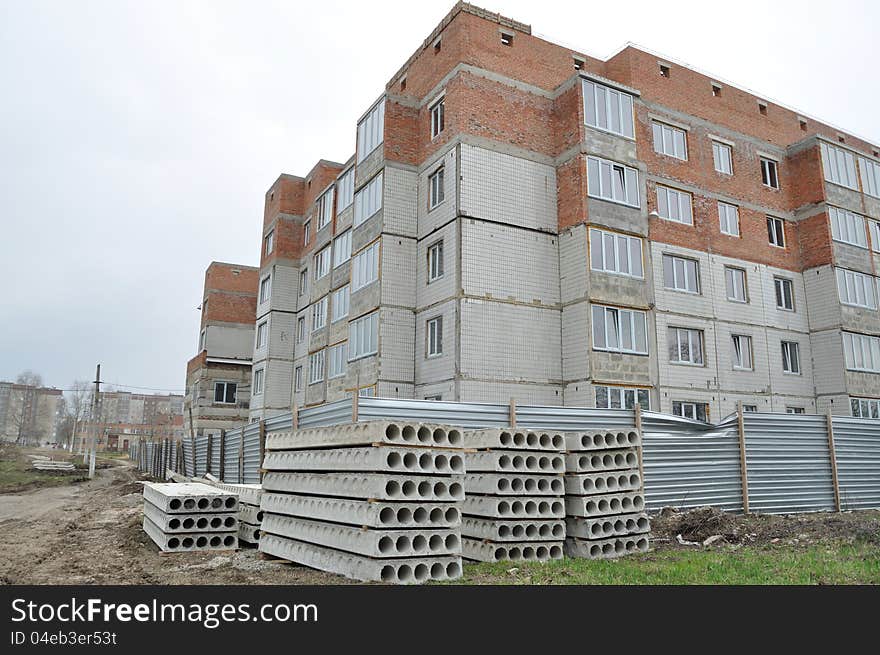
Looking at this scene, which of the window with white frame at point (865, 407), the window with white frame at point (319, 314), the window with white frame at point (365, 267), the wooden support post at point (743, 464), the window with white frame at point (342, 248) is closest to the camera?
the wooden support post at point (743, 464)

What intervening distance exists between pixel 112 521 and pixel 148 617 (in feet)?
39.1

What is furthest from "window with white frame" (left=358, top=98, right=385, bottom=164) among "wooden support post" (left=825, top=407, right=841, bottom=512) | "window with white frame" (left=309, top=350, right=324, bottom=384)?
"wooden support post" (left=825, top=407, right=841, bottom=512)

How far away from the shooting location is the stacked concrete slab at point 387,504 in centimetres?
714

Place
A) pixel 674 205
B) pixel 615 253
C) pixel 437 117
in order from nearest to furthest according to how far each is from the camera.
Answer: pixel 615 253
pixel 437 117
pixel 674 205

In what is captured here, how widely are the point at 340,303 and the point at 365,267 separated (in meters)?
5.23

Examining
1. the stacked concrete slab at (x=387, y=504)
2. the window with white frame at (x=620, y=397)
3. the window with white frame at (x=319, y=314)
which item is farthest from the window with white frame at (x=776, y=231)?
the stacked concrete slab at (x=387, y=504)

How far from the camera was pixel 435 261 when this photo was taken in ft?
67.1

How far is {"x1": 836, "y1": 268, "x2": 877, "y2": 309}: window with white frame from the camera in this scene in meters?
24.7

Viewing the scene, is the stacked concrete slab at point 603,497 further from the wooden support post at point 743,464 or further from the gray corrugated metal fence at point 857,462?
the gray corrugated metal fence at point 857,462

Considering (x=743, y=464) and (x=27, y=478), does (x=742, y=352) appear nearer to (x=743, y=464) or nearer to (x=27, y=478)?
(x=743, y=464)

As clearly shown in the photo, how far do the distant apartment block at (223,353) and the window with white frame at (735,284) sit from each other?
92.7 feet

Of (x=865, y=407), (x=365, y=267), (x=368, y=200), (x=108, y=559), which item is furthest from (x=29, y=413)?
(x=865, y=407)

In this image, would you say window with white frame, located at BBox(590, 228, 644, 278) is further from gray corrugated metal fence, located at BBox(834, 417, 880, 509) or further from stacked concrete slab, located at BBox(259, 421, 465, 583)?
stacked concrete slab, located at BBox(259, 421, 465, 583)

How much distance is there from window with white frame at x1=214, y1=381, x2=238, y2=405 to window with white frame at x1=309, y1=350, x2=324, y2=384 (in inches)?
483
